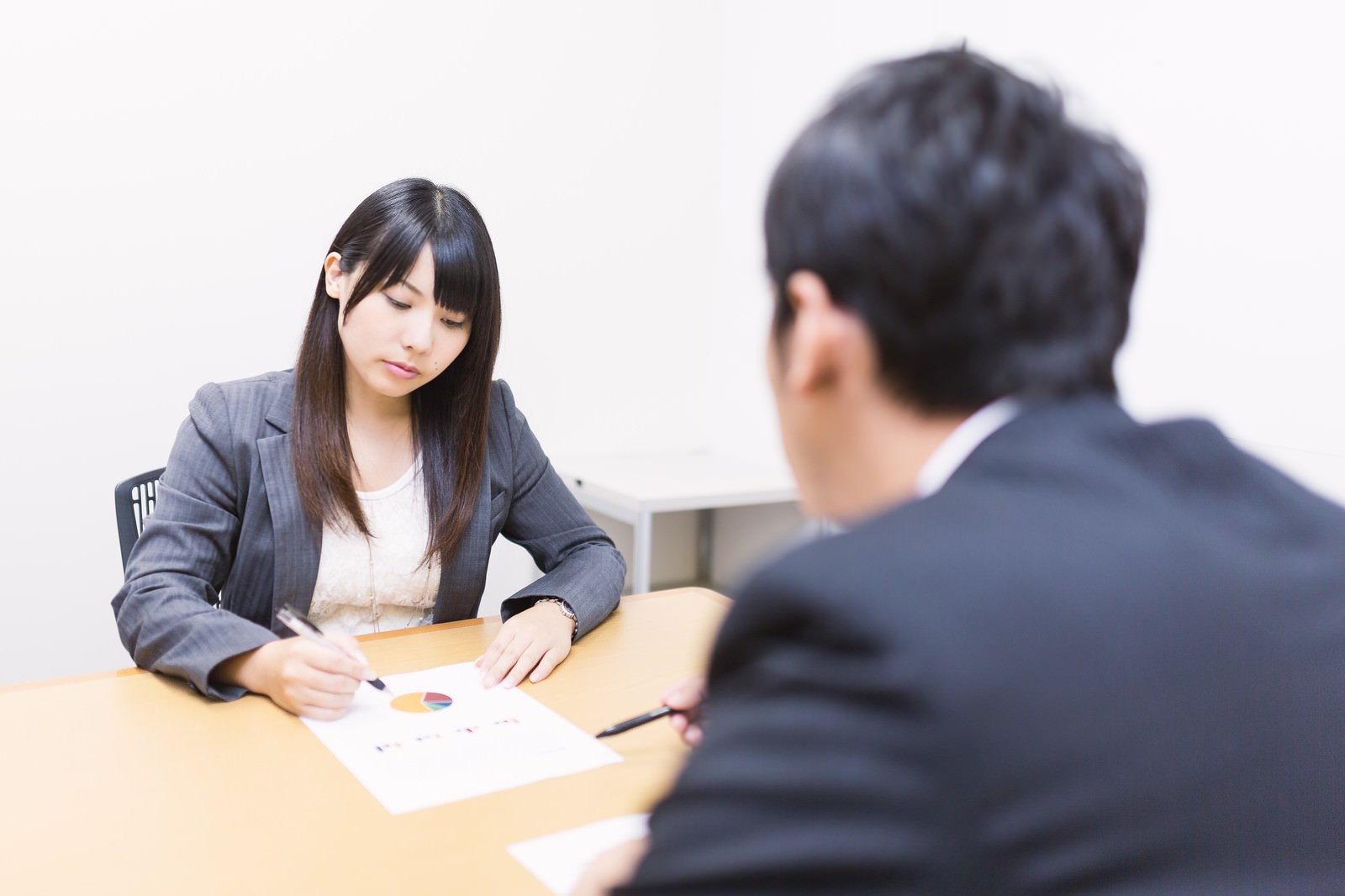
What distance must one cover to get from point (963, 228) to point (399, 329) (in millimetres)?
1120

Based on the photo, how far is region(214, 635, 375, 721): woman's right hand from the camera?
1135mm

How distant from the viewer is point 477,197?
9.14ft

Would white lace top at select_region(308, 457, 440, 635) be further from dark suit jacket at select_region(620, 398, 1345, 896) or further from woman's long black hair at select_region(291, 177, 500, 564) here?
dark suit jacket at select_region(620, 398, 1345, 896)

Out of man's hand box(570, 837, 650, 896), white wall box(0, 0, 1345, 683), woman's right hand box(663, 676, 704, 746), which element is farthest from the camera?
white wall box(0, 0, 1345, 683)

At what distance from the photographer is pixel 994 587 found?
16.5 inches

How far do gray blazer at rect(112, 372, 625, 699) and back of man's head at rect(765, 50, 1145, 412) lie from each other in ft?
3.04

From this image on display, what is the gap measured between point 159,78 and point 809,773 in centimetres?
247

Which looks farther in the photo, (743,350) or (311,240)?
(743,350)

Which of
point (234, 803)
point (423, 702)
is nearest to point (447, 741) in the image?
point (423, 702)

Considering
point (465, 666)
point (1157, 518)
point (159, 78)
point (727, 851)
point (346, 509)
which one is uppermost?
point (159, 78)

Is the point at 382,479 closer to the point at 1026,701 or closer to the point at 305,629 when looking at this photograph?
the point at 305,629

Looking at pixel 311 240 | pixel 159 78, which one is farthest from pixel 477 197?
pixel 159 78

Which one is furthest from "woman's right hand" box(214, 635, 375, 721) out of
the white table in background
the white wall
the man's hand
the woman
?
the white table in background

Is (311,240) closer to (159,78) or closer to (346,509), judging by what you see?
(159,78)
